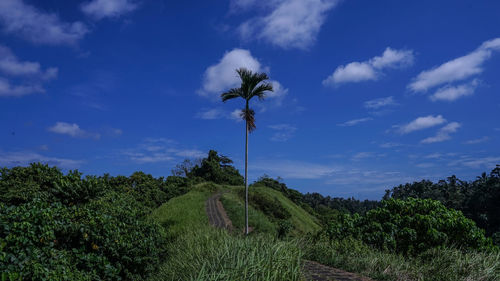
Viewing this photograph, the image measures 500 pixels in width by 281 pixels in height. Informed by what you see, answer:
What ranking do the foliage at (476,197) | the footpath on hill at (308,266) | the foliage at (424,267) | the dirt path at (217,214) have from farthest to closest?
the foliage at (476,197) → the dirt path at (217,214) → the foliage at (424,267) → the footpath on hill at (308,266)

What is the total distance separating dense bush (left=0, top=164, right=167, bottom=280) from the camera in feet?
16.2

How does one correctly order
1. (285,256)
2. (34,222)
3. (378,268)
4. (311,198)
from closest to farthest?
(285,256), (34,222), (378,268), (311,198)

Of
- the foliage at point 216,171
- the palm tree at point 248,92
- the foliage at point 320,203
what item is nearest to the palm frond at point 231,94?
the palm tree at point 248,92

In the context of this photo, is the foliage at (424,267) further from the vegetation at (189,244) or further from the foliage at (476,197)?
the foliage at (476,197)

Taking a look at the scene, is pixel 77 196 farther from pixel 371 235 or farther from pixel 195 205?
pixel 195 205

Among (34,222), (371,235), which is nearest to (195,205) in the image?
(371,235)

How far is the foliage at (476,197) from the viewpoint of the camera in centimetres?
3700

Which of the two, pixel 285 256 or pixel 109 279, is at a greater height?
pixel 285 256

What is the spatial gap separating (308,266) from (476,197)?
46.5 m

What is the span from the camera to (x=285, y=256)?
492 cm

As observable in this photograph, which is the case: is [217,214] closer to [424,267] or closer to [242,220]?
[242,220]

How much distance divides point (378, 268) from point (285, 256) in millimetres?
2831

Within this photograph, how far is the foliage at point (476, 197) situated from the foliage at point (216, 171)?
2906 cm

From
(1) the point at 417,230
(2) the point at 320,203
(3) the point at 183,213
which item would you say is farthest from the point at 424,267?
A: (2) the point at 320,203
